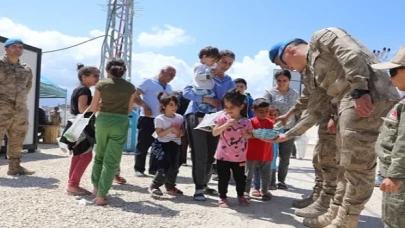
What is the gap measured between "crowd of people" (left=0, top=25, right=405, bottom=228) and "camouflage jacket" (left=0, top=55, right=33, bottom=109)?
14 millimetres

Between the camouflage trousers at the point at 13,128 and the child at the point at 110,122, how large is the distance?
83.3 inches

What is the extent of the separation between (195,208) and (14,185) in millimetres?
2405

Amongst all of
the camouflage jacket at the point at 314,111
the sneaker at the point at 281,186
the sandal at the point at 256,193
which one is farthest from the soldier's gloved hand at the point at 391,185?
the sneaker at the point at 281,186

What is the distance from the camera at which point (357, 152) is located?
3.13 metres

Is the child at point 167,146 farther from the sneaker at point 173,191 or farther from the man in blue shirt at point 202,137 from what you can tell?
the man in blue shirt at point 202,137

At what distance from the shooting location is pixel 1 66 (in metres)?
5.70

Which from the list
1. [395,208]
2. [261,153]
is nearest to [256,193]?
[261,153]

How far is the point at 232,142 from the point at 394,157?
89.0 inches

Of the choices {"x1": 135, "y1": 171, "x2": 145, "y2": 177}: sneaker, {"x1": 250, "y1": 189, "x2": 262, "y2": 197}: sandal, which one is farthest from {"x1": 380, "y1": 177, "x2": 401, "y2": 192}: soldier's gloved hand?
{"x1": 135, "y1": 171, "x2": 145, "y2": 177}: sneaker

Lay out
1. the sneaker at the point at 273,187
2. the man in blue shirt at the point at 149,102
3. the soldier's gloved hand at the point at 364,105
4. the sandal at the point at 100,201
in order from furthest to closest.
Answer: the man in blue shirt at the point at 149,102 < the sneaker at the point at 273,187 < the sandal at the point at 100,201 < the soldier's gloved hand at the point at 364,105

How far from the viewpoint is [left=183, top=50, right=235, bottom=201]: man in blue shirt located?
4605 mm

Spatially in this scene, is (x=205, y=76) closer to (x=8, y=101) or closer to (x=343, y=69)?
(x=343, y=69)

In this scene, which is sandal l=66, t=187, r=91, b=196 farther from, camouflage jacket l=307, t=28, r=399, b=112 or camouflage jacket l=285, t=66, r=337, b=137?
camouflage jacket l=307, t=28, r=399, b=112

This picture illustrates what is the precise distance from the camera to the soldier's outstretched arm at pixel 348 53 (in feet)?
9.75
